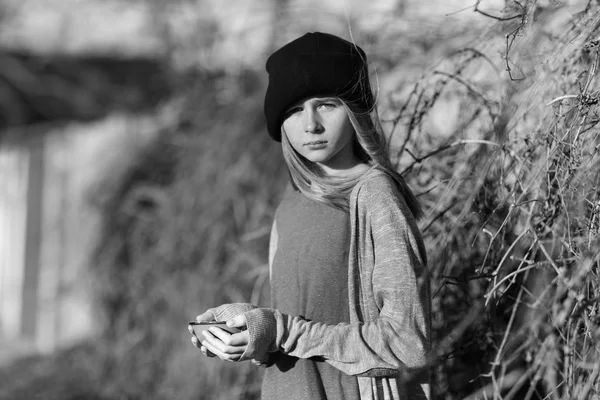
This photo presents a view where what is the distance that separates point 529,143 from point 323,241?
498mm

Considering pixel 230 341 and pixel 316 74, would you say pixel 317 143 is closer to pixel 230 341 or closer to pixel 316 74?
pixel 316 74

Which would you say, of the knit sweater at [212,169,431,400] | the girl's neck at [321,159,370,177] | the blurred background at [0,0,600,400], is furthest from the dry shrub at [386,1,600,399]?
the girl's neck at [321,159,370,177]

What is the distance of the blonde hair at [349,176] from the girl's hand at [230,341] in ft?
1.05

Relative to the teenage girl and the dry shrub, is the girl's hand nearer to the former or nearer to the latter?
the teenage girl

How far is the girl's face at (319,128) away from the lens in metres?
Answer: 1.64

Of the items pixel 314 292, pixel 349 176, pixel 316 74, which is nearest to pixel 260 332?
pixel 314 292

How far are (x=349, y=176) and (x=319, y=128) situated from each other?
4.6 inches

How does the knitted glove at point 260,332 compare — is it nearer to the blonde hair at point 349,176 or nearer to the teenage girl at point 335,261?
the teenage girl at point 335,261

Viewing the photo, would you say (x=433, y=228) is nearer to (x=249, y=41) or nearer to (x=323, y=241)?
(x=323, y=241)

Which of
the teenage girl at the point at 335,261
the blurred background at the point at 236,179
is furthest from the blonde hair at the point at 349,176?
the blurred background at the point at 236,179

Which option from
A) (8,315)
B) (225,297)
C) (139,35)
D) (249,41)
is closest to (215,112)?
(249,41)

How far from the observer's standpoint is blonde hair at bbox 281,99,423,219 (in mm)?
1654

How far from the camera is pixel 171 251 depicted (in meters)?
3.57

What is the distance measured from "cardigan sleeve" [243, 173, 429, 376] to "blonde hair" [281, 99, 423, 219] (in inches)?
2.8
